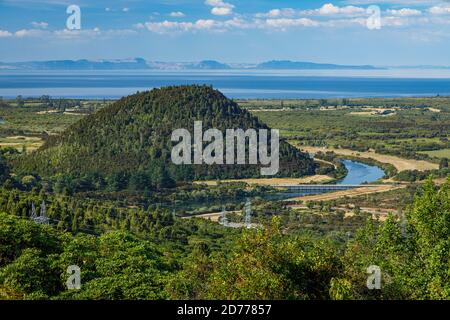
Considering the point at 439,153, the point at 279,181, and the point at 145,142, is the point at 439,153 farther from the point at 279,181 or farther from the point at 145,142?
the point at 145,142

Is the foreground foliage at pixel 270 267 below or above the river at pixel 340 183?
above

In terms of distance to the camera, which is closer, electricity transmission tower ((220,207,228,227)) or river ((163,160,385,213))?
electricity transmission tower ((220,207,228,227))

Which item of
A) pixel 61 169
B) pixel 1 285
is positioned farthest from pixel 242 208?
pixel 1 285

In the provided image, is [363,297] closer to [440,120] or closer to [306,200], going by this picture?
[306,200]

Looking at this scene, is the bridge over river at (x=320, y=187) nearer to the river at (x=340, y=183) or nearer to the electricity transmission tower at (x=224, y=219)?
the river at (x=340, y=183)

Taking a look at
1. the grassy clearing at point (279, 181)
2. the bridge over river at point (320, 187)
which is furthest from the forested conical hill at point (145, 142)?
the bridge over river at point (320, 187)

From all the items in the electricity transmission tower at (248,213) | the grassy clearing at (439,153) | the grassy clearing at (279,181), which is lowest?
the grassy clearing at (279,181)

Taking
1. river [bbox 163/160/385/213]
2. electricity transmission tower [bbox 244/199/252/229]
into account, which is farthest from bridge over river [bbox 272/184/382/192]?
electricity transmission tower [bbox 244/199/252/229]

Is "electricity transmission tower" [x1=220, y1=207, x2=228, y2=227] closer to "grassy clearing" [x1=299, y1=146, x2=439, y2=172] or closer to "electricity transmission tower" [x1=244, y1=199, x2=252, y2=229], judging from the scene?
"electricity transmission tower" [x1=244, y1=199, x2=252, y2=229]
